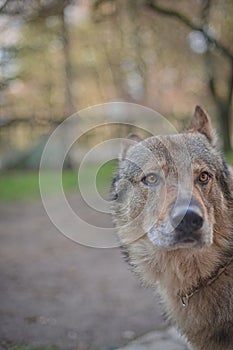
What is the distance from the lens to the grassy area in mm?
11769

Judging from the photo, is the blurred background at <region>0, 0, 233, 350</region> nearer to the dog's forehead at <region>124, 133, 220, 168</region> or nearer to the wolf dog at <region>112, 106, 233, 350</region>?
the wolf dog at <region>112, 106, 233, 350</region>

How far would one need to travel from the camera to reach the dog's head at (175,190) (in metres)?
3.13

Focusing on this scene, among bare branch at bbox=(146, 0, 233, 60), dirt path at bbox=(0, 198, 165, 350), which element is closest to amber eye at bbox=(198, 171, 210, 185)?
dirt path at bbox=(0, 198, 165, 350)

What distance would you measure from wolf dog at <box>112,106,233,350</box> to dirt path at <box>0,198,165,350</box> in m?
1.23

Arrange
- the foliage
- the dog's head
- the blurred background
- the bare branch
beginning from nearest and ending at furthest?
the dog's head → the blurred background → the foliage → the bare branch

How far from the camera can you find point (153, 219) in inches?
136

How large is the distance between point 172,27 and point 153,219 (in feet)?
37.5

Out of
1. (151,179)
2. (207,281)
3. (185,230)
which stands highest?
(185,230)

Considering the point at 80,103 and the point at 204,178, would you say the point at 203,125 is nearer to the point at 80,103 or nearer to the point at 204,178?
the point at 204,178

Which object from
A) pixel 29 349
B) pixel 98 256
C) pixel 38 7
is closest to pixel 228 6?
pixel 38 7

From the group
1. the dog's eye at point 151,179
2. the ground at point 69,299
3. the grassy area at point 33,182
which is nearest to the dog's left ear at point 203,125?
the dog's eye at point 151,179

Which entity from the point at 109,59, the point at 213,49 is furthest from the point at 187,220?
the point at 109,59

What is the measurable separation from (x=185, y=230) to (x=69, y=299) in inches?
118

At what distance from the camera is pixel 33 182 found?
18.7 m
